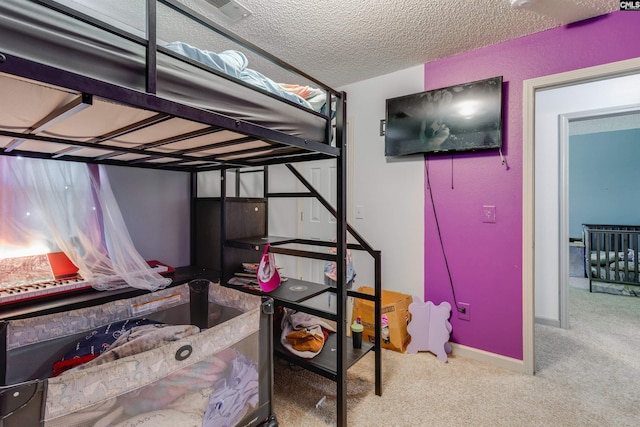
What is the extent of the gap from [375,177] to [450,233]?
850mm

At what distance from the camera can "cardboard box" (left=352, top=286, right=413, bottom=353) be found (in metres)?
2.38

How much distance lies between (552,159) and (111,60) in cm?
370

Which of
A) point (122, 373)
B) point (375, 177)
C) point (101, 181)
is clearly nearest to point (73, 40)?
point (122, 373)

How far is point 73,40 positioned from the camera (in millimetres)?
675

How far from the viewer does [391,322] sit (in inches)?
94.5

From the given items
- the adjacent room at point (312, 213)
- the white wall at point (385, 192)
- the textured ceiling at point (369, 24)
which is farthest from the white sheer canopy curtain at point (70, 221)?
the white wall at point (385, 192)

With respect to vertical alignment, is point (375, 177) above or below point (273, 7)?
below

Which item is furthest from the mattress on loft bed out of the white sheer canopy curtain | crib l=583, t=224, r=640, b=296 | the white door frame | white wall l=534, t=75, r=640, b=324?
crib l=583, t=224, r=640, b=296

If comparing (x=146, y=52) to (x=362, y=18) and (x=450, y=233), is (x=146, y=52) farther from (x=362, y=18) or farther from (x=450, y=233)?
(x=450, y=233)

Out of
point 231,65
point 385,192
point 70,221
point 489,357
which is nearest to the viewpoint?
point 231,65

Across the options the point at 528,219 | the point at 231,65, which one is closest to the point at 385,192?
→ the point at 528,219

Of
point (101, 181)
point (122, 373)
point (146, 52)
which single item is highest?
point (146, 52)

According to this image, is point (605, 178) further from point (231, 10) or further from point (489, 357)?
point (231, 10)

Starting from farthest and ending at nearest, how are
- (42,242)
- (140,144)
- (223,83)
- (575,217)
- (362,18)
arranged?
(575,217) → (362,18) → (42,242) → (140,144) → (223,83)
